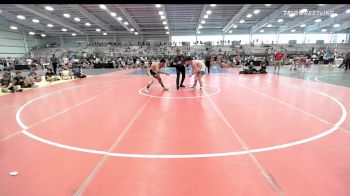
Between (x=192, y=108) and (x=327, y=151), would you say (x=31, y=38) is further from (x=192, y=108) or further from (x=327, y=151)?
(x=327, y=151)

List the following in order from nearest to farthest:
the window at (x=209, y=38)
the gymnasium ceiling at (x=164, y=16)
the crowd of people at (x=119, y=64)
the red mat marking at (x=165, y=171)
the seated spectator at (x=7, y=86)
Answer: the red mat marking at (x=165, y=171)
the seated spectator at (x=7, y=86)
the crowd of people at (x=119, y=64)
the gymnasium ceiling at (x=164, y=16)
the window at (x=209, y=38)

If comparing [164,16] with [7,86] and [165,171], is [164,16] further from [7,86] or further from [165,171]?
[165,171]

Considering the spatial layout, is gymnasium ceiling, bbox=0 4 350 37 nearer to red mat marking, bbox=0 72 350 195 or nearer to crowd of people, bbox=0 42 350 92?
crowd of people, bbox=0 42 350 92

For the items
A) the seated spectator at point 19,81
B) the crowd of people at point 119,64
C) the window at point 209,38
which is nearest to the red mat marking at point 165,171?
the crowd of people at point 119,64

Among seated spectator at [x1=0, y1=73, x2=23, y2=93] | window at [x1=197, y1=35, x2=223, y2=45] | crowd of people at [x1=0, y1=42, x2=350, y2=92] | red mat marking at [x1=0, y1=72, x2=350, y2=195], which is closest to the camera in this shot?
red mat marking at [x1=0, y1=72, x2=350, y2=195]

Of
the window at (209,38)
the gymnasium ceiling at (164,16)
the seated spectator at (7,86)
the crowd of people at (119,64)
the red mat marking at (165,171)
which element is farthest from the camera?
the window at (209,38)

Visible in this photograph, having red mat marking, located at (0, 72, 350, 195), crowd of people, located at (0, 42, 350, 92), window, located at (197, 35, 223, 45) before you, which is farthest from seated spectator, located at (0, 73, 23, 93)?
window, located at (197, 35, 223, 45)

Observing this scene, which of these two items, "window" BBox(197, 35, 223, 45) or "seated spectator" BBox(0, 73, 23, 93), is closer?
"seated spectator" BBox(0, 73, 23, 93)

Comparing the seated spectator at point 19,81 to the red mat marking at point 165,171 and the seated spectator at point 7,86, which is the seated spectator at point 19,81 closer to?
the seated spectator at point 7,86

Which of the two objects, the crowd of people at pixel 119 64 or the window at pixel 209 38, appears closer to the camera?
the crowd of people at pixel 119 64

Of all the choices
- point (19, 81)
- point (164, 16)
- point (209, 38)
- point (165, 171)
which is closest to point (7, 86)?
point (19, 81)

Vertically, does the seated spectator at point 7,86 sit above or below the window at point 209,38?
below
